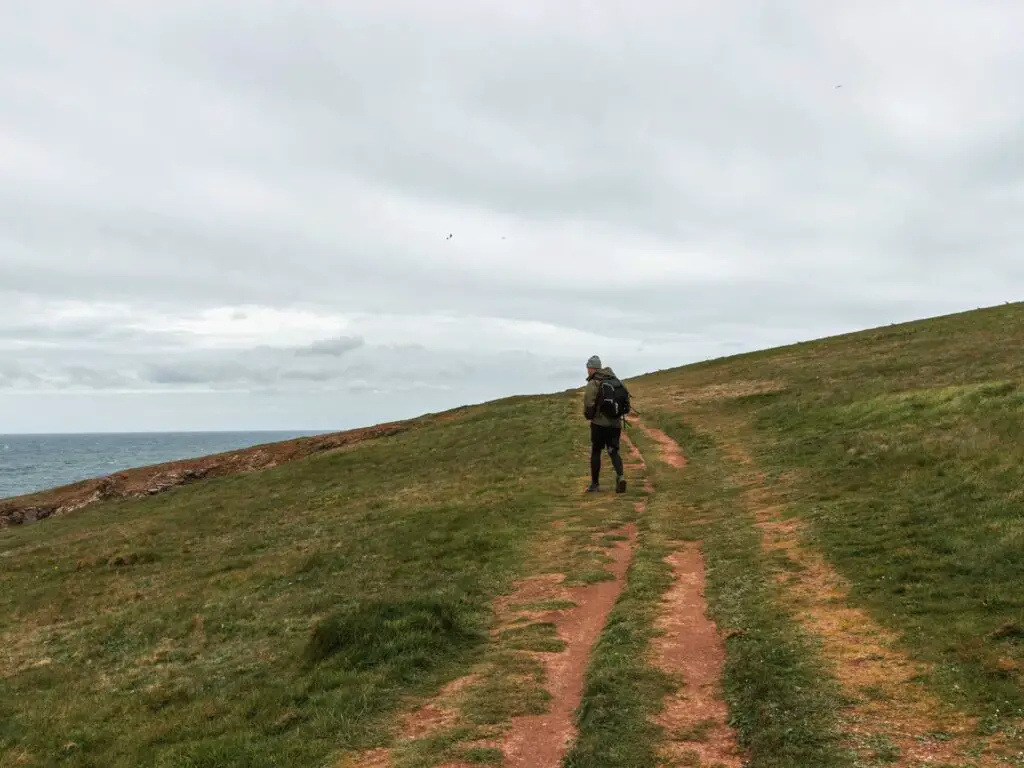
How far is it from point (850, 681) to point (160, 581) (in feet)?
65.8

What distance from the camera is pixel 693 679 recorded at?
30.2ft

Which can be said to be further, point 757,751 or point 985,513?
point 985,513

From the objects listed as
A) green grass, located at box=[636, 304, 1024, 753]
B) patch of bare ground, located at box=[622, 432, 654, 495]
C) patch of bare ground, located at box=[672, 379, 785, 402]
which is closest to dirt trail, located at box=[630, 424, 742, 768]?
green grass, located at box=[636, 304, 1024, 753]

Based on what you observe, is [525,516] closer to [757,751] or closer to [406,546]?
[406,546]

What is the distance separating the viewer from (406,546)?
19.7 meters

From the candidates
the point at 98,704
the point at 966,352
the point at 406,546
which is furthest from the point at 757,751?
the point at 966,352

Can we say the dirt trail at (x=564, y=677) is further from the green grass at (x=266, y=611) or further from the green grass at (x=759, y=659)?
the green grass at (x=759, y=659)

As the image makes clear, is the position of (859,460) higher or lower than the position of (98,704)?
higher

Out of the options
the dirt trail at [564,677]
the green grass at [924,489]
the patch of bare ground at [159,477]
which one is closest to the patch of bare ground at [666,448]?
the green grass at [924,489]

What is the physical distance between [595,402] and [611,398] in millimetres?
501

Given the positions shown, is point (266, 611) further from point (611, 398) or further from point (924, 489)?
point (924, 489)

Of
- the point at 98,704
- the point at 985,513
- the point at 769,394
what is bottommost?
the point at 98,704

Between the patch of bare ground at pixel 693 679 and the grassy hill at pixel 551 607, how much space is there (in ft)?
0.43

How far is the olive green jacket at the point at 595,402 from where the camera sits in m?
21.5
